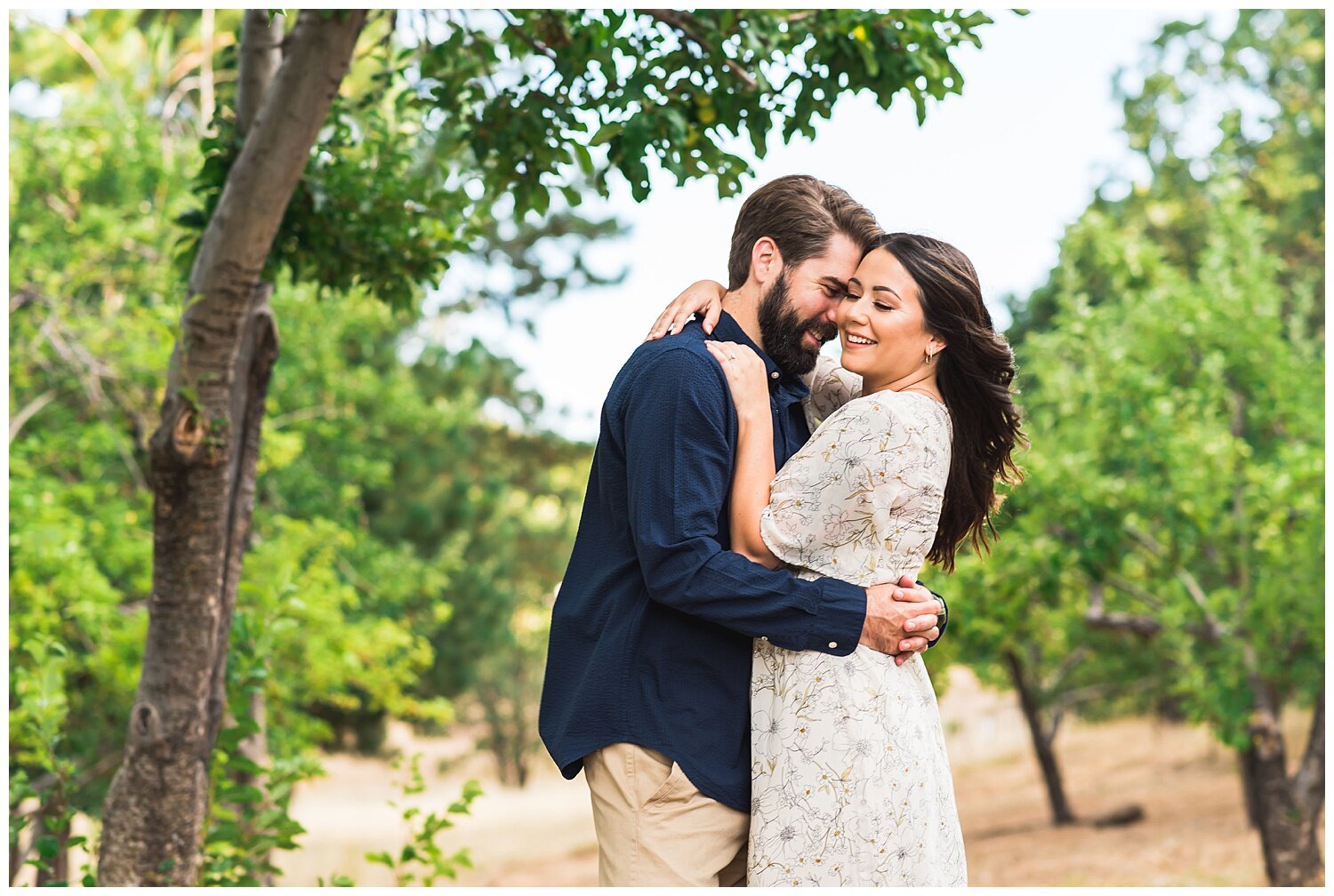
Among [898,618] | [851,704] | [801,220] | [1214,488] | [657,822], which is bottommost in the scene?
A: [657,822]

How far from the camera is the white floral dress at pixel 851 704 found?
2.36m

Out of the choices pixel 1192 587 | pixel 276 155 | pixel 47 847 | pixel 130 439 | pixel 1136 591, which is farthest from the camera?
pixel 130 439

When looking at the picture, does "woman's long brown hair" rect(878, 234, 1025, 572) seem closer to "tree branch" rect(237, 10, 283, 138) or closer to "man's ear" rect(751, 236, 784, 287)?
"man's ear" rect(751, 236, 784, 287)

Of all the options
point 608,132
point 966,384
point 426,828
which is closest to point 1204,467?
point 426,828

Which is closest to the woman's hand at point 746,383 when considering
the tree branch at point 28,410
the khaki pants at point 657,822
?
the khaki pants at point 657,822

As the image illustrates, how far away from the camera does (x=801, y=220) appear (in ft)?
8.74

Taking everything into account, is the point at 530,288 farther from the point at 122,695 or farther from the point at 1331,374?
the point at 1331,374

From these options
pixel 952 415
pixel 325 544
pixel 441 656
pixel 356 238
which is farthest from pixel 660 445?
pixel 441 656

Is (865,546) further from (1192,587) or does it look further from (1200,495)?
(1192,587)

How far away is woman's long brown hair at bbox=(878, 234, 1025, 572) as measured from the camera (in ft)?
8.30

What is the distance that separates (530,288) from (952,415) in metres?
16.5

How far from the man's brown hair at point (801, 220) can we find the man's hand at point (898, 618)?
0.74m

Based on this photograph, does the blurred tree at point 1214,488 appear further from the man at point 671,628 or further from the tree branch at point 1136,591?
the man at point 671,628

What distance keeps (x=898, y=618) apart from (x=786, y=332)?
67 cm
